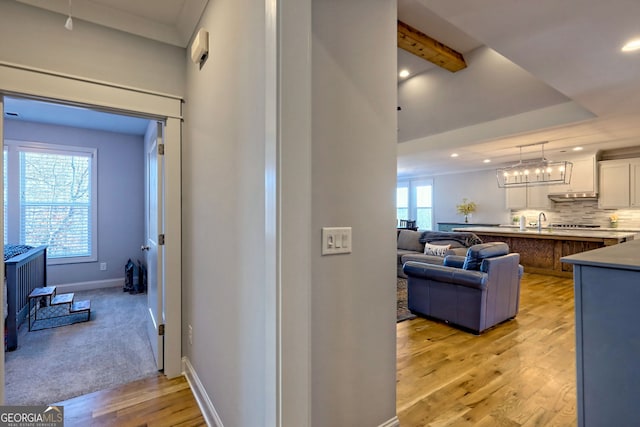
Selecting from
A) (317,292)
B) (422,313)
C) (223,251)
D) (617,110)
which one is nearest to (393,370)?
(317,292)

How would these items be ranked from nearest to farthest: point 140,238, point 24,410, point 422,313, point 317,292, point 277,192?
point 277,192
point 317,292
point 24,410
point 422,313
point 140,238

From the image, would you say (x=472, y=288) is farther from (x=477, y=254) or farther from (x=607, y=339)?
(x=607, y=339)

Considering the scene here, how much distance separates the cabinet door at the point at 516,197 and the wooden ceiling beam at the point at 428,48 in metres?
4.14

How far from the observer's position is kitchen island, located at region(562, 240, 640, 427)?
1.21 meters

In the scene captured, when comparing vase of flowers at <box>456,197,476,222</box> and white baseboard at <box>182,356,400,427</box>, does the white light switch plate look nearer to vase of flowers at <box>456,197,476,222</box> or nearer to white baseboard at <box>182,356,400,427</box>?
white baseboard at <box>182,356,400,427</box>

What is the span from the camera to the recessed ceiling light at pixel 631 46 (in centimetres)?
239

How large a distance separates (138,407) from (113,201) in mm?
4114

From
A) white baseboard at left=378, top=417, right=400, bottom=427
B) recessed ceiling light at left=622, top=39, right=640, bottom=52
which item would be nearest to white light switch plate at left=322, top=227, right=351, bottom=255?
white baseboard at left=378, top=417, right=400, bottom=427

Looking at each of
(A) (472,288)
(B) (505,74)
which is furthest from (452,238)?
(B) (505,74)

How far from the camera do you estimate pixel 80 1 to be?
198 centimetres

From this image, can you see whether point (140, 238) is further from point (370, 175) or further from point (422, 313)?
point (370, 175)

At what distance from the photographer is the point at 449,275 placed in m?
3.27

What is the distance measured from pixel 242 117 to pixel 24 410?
222 centimetres

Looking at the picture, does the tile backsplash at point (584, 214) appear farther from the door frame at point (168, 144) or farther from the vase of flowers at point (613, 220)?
the door frame at point (168, 144)
